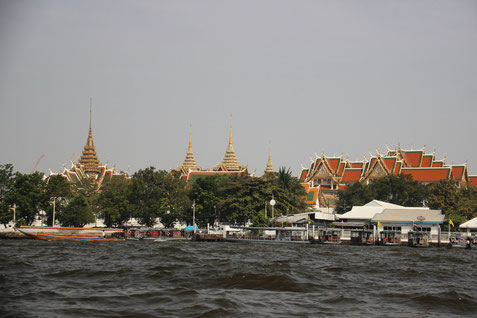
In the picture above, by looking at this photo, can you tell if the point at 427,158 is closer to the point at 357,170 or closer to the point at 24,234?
the point at 357,170

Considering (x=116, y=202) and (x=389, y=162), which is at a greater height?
(x=389, y=162)

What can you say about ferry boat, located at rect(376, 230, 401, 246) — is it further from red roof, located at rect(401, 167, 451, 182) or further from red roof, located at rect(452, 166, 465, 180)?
red roof, located at rect(452, 166, 465, 180)

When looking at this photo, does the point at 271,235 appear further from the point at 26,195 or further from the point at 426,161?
the point at 426,161

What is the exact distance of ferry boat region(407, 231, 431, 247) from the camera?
59.0 metres

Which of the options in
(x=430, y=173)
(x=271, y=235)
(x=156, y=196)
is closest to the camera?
(x=271, y=235)

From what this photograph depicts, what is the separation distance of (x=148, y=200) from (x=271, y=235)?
1609 cm

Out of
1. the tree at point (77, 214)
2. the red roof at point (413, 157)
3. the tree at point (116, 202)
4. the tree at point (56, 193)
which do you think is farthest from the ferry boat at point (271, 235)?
the red roof at point (413, 157)

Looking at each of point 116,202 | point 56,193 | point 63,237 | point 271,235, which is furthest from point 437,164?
point 63,237

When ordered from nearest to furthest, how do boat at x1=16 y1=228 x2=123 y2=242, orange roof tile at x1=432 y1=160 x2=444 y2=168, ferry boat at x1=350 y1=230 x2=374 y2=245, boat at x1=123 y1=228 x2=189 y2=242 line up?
boat at x1=16 y1=228 x2=123 y2=242 < ferry boat at x1=350 y1=230 x2=374 y2=245 < boat at x1=123 y1=228 x2=189 y2=242 < orange roof tile at x1=432 y1=160 x2=444 y2=168

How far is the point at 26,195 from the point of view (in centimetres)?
6688

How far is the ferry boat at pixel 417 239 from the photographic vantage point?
5897cm

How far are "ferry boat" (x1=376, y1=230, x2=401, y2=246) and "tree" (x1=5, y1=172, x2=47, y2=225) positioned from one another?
3396cm

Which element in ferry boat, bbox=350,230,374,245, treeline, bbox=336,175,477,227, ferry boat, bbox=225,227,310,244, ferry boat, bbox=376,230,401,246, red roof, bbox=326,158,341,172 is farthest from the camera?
red roof, bbox=326,158,341,172

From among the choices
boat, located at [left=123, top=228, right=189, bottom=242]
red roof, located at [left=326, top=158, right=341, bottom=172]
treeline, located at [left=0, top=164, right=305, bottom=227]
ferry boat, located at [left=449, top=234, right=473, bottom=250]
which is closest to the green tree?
treeline, located at [left=0, top=164, right=305, bottom=227]
